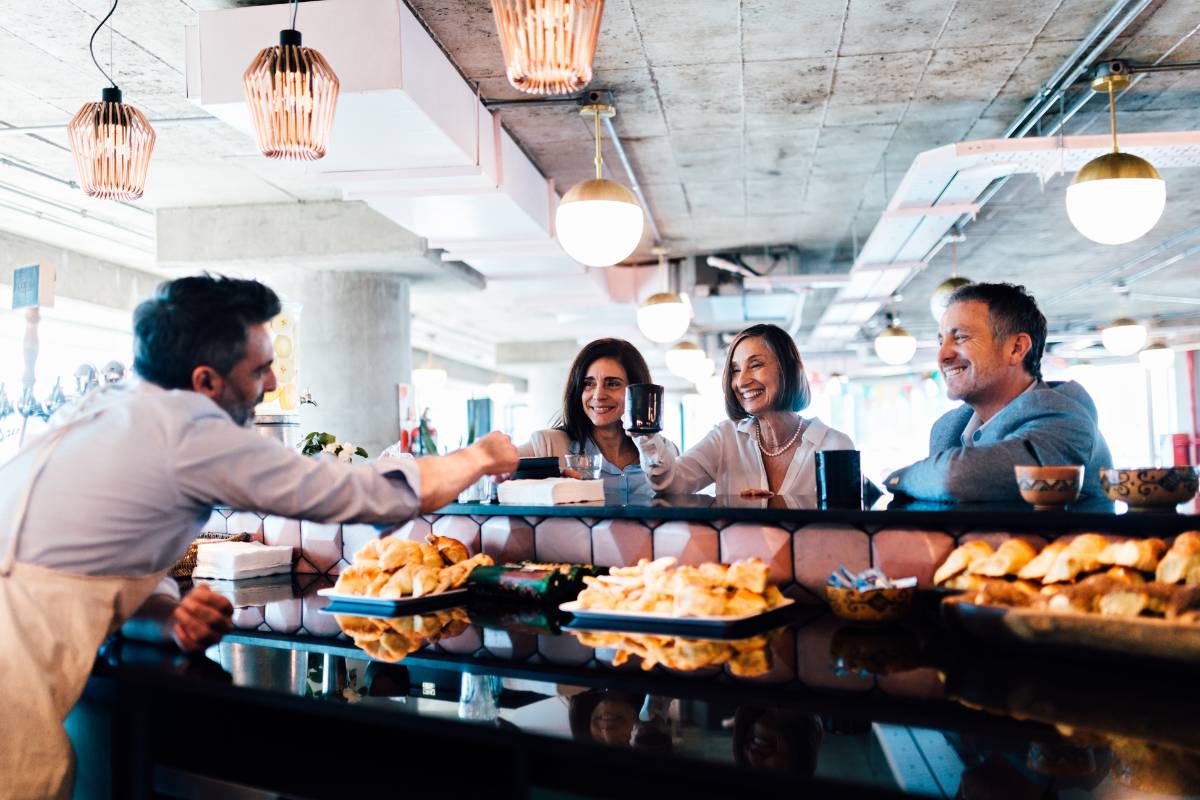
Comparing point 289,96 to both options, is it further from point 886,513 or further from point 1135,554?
point 1135,554

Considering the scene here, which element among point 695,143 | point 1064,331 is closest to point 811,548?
point 695,143

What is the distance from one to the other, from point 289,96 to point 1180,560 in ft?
7.79

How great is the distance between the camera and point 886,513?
180 cm

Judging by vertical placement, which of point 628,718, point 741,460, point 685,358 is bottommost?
point 628,718

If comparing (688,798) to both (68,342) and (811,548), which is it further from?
(68,342)

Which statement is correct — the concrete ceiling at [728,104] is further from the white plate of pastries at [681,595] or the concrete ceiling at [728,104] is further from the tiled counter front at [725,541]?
the white plate of pastries at [681,595]

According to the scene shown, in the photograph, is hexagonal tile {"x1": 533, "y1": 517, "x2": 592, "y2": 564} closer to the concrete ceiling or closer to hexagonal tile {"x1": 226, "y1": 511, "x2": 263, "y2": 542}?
hexagonal tile {"x1": 226, "y1": 511, "x2": 263, "y2": 542}

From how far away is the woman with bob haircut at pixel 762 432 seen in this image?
11.3 feet

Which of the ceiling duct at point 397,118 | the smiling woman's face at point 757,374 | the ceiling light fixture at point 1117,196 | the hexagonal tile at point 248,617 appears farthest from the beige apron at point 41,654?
the ceiling light fixture at point 1117,196

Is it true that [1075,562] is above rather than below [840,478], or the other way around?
below

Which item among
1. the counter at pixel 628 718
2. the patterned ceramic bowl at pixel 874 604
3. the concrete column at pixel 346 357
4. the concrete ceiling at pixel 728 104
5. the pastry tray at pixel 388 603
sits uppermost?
the concrete ceiling at pixel 728 104

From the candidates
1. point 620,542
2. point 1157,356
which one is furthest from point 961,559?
point 1157,356

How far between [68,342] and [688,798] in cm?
1070

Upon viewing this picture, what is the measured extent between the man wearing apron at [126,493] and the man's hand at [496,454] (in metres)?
0.12
